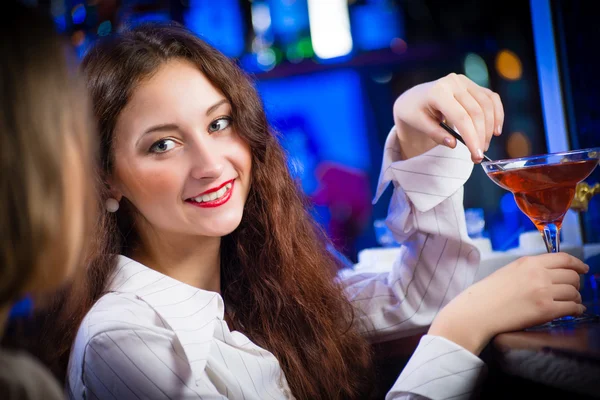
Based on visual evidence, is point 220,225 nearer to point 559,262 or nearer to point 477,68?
point 559,262

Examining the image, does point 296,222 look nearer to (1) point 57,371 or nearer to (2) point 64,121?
(1) point 57,371

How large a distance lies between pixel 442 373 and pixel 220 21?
13.7 ft

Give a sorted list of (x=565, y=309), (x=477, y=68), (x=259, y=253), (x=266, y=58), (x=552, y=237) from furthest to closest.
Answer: (x=477, y=68), (x=266, y=58), (x=259, y=253), (x=552, y=237), (x=565, y=309)

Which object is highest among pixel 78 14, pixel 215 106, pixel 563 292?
pixel 78 14

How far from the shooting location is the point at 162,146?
133 cm

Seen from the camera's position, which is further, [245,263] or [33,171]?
[245,263]

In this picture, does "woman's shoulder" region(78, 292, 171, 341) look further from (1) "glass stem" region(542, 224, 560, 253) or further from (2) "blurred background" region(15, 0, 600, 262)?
(2) "blurred background" region(15, 0, 600, 262)

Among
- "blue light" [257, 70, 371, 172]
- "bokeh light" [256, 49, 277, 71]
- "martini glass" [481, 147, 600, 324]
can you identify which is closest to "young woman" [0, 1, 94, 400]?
"martini glass" [481, 147, 600, 324]

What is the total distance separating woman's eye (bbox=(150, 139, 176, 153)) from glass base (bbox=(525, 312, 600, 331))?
32.8 inches

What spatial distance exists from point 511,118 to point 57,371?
14.1 ft

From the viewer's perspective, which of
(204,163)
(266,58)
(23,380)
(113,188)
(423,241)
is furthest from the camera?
(266,58)

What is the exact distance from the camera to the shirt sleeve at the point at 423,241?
1.48 m

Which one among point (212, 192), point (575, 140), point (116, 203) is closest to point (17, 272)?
point (212, 192)

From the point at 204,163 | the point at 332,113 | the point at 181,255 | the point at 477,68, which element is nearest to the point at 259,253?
the point at 181,255
